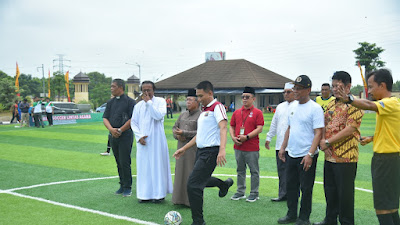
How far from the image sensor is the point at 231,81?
64000mm

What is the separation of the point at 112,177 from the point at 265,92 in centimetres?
4961

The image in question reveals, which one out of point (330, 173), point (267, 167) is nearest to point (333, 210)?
point (330, 173)

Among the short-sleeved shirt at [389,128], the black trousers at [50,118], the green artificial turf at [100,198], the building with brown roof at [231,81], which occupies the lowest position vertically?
the green artificial turf at [100,198]

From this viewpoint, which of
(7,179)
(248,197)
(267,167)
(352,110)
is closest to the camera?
(352,110)

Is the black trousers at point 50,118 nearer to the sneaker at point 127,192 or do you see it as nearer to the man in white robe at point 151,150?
the sneaker at point 127,192

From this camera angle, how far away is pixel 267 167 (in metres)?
11.7

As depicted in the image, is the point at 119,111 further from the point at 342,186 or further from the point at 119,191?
the point at 342,186

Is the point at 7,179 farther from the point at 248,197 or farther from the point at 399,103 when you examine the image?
the point at 399,103

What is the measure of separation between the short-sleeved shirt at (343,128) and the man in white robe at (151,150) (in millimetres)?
3421

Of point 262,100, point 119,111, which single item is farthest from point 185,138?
point 262,100

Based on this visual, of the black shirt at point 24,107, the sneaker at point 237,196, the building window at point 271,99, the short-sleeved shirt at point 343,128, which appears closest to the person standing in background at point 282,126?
the sneaker at point 237,196

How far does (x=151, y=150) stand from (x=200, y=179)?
2.18 meters

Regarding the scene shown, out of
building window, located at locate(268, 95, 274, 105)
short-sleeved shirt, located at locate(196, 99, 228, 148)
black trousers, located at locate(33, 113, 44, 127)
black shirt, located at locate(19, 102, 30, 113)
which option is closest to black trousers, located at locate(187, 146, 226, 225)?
short-sleeved shirt, located at locate(196, 99, 228, 148)

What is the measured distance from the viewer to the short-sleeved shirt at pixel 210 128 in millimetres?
6250
